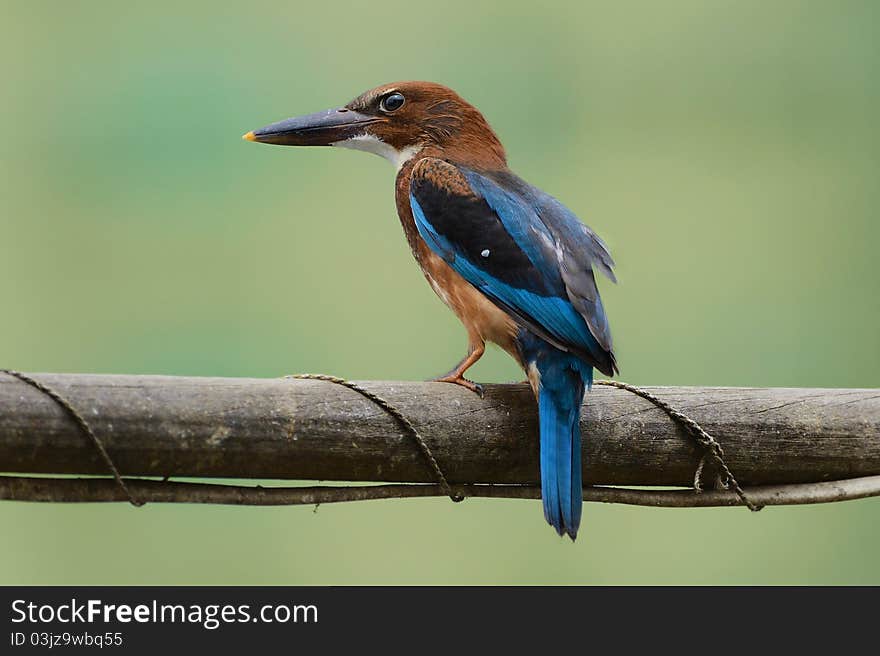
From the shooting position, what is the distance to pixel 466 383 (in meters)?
1.46

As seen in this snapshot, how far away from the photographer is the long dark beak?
1896 millimetres

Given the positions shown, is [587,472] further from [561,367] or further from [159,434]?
[159,434]

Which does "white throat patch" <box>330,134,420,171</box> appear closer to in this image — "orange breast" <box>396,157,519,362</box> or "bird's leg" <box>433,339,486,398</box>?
"orange breast" <box>396,157,519,362</box>

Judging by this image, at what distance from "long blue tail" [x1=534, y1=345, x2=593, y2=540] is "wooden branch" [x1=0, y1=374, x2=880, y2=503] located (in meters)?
0.04

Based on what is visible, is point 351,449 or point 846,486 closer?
point 351,449

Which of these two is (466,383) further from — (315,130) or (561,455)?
(315,130)

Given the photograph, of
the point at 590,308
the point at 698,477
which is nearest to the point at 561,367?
the point at 590,308

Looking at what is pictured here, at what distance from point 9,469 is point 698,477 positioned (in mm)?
826

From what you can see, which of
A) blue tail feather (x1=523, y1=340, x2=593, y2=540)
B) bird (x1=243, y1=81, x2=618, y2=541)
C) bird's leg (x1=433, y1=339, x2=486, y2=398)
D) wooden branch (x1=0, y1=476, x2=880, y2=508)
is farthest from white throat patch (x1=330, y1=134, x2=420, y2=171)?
wooden branch (x1=0, y1=476, x2=880, y2=508)

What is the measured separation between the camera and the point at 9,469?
1.14m

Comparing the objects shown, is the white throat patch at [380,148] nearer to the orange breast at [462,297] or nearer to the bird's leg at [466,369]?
the orange breast at [462,297]

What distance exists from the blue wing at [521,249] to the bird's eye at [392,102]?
0.55 ft

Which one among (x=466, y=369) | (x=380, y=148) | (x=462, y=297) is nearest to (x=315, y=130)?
(x=380, y=148)

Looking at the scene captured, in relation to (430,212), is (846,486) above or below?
below
